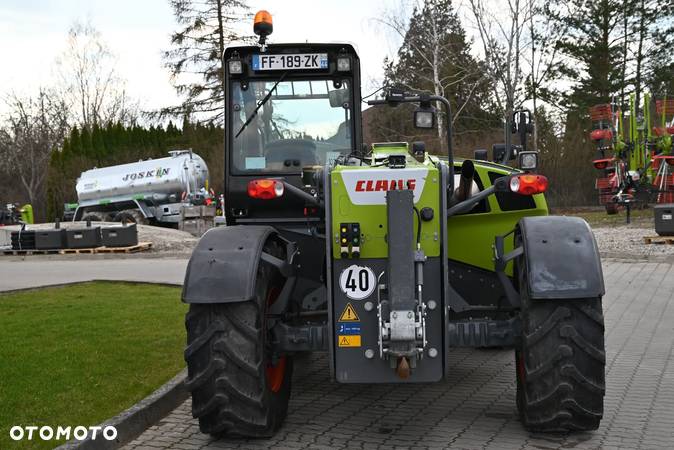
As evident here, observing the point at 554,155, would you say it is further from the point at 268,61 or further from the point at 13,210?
the point at 268,61

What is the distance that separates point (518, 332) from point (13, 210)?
2856 cm

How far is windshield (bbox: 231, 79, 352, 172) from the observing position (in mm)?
7207

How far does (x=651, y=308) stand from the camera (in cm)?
995

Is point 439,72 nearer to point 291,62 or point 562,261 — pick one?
point 291,62

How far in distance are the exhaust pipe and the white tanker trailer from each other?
80.2ft

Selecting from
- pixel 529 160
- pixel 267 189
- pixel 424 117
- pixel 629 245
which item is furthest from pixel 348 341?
pixel 629 245

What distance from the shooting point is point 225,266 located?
16.1ft

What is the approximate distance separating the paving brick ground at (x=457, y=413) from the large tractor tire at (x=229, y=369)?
23cm

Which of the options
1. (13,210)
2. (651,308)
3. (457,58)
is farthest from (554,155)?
(651,308)

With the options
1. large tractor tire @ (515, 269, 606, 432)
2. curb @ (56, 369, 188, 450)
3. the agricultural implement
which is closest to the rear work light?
curb @ (56, 369, 188, 450)

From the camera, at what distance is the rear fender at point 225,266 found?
477 centimetres

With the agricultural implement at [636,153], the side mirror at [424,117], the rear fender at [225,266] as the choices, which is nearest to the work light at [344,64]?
the side mirror at [424,117]

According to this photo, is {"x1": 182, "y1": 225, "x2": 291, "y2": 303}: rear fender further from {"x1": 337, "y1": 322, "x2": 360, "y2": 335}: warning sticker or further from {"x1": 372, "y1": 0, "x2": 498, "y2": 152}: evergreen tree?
{"x1": 372, "y1": 0, "x2": 498, "y2": 152}: evergreen tree

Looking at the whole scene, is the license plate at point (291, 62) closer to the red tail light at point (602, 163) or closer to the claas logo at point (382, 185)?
the claas logo at point (382, 185)
